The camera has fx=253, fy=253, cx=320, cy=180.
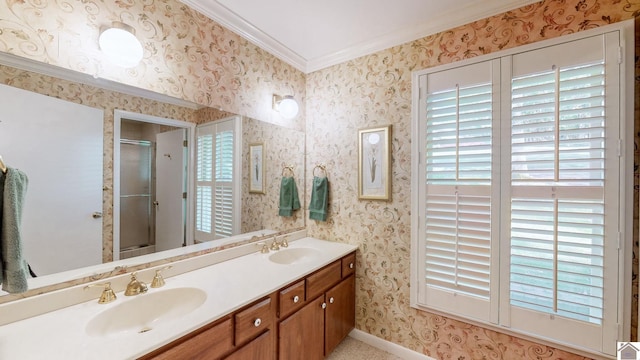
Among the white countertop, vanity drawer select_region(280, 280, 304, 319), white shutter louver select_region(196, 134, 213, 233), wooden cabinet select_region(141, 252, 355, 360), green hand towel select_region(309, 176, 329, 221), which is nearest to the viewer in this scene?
the white countertop

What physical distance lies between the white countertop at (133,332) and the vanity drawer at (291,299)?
0.06 metres

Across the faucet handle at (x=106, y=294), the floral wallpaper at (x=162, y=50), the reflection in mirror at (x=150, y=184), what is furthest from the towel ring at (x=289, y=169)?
the faucet handle at (x=106, y=294)

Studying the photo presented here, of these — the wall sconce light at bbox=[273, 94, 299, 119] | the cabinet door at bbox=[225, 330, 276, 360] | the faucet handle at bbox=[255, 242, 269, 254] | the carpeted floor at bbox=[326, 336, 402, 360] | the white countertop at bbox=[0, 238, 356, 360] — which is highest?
the wall sconce light at bbox=[273, 94, 299, 119]

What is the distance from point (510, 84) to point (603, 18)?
18.8 inches

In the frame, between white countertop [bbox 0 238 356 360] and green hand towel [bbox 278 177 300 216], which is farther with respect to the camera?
green hand towel [bbox 278 177 300 216]

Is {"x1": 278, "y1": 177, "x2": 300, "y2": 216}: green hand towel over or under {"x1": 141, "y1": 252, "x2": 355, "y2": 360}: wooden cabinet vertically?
over

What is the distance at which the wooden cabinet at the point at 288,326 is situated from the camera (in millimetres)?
1035

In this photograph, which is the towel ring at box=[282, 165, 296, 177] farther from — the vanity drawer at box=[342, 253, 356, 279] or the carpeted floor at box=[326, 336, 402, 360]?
the carpeted floor at box=[326, 336, 402, 360]

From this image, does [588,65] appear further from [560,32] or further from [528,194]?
[528,194]

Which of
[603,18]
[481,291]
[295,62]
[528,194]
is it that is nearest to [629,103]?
[603,18]

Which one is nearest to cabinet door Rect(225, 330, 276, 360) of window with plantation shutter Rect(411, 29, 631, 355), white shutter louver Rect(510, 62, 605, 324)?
window with plantation shutter Rect(411, 29, 631, 355)

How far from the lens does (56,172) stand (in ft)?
3.83

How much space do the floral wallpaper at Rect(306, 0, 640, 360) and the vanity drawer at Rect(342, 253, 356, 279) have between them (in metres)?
0.07

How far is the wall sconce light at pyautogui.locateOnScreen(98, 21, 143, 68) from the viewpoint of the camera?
48.0 inches
